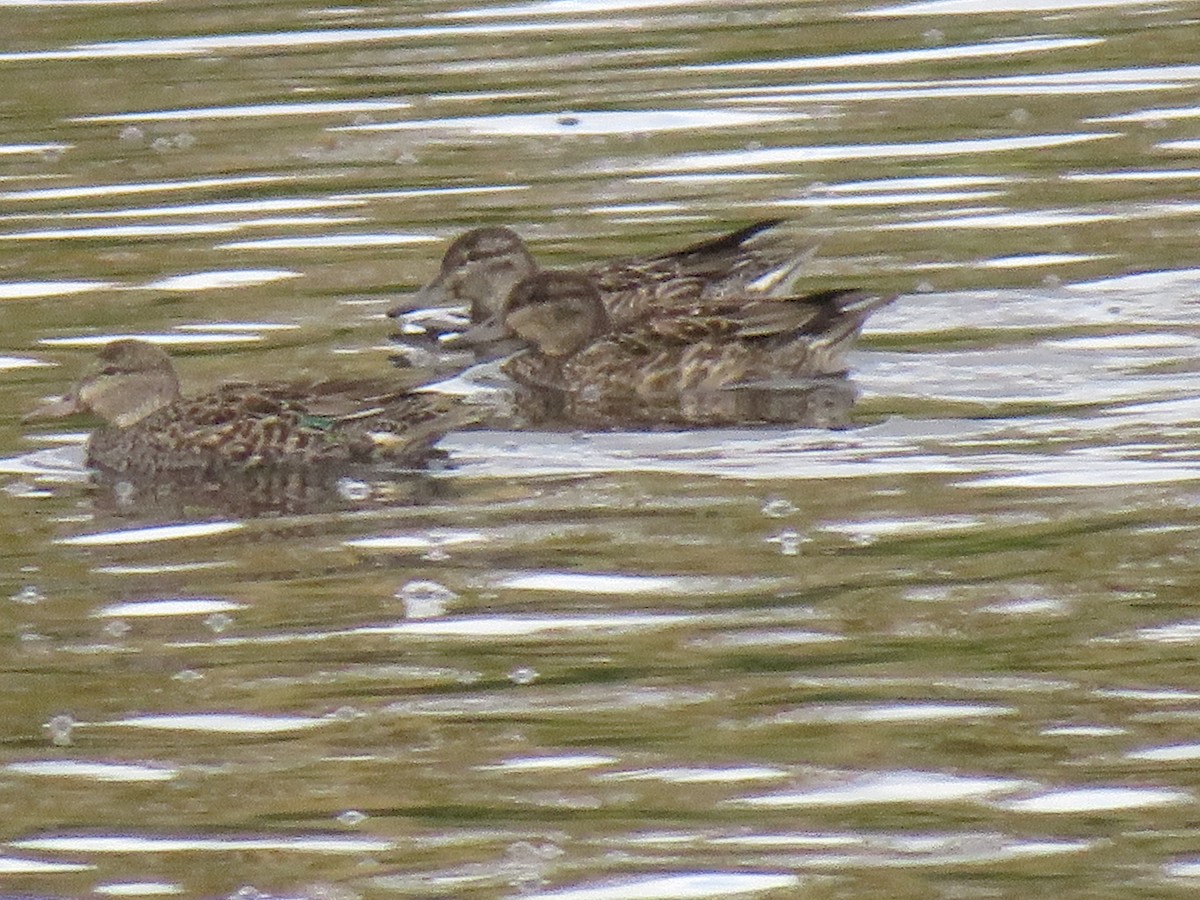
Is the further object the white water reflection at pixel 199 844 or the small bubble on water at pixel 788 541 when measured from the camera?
the small bubble on water at pixel 788 541

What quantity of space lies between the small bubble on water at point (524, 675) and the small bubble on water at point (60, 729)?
1.02 m

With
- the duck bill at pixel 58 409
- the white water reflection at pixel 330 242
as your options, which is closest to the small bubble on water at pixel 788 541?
the duck bill at pixel 58 409

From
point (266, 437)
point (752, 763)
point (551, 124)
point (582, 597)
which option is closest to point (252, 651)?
point (582, 597)

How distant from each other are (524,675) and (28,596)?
5.60 ft

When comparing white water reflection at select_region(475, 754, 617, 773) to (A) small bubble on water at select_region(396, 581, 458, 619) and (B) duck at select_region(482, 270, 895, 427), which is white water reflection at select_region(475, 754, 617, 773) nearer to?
(A) small bubble on water at select_region(396, 581, 458, 619)

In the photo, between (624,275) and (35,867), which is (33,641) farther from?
(624,275)

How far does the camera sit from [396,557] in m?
9.08

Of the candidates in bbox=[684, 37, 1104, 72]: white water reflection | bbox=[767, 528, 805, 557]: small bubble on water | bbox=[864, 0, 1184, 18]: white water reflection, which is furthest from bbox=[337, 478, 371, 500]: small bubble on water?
bbox=[864, 0, 1184, 18]: white water reflection

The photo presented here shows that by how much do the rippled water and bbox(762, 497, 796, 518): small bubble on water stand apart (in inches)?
2.5

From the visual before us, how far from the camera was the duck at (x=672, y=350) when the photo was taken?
11.7 metres

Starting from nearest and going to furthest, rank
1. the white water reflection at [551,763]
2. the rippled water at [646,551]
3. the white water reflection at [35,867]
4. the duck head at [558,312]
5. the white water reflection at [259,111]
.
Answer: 1. the white water reflection at [35,867]
2. the rippled water at [646,551]
3. the white water reflection at [551,763]
4. the duck head at [558,312]
5. the white water reflection at [259,111]

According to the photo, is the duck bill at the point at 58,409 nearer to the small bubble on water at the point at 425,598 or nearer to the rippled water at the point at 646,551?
the rippled water at the point at 646,551

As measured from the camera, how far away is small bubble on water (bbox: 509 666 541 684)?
305 inches

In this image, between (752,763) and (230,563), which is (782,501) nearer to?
(230,563)
